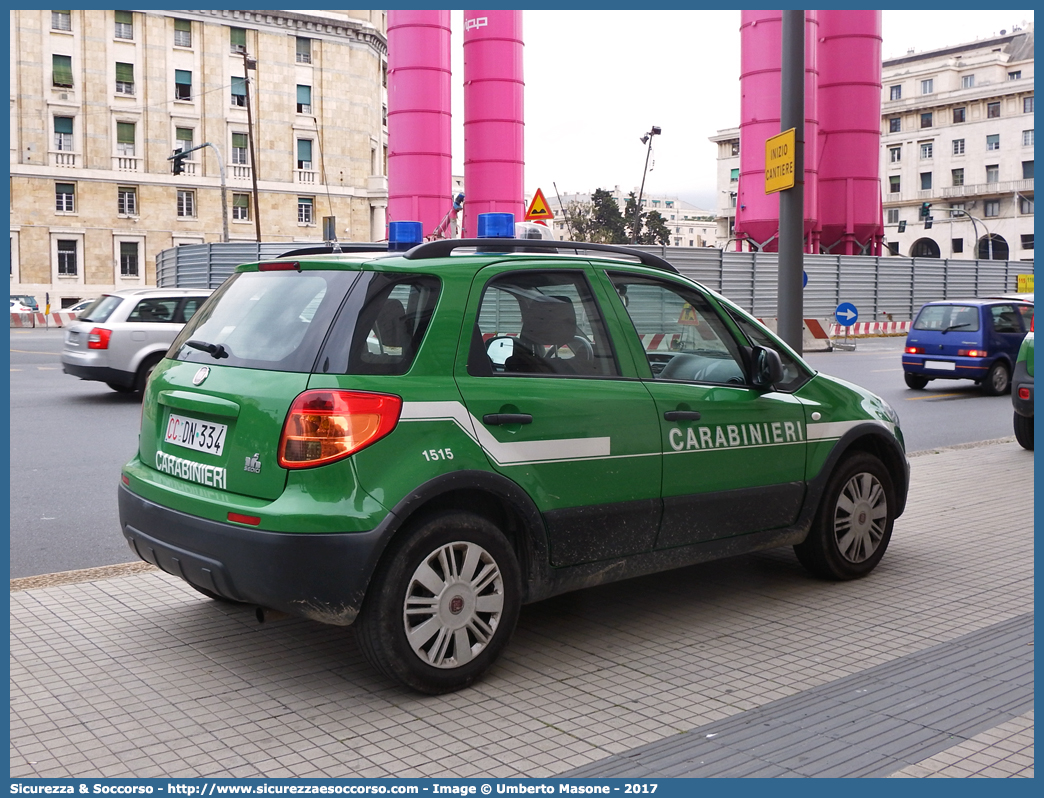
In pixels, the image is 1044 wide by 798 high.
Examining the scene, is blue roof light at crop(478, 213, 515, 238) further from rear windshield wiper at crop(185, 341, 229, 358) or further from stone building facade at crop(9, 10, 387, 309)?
stone building facade at crop(9, 10, 387, 309)

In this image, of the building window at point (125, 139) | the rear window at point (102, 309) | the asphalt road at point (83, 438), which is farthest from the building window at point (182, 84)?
the rear window at point (102, 309)

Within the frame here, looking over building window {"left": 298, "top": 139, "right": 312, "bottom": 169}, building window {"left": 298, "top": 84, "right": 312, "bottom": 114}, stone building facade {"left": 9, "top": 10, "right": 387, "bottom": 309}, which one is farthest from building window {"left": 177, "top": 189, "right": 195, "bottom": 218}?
building window {"left": 298, "top": 84, "right": 312, "bottom": 114}

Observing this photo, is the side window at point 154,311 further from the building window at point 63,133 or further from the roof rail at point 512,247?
the building window at point 63,133

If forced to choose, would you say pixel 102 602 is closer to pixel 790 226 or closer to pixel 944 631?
pixel 944 631

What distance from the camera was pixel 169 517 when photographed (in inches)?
173

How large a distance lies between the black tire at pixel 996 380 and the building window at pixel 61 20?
2252 inches

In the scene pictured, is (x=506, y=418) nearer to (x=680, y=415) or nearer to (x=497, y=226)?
(x=680, y=415)

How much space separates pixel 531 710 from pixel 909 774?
4.39 feet

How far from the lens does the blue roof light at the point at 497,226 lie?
5.39 m

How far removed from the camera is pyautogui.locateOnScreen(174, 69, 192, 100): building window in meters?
63.5

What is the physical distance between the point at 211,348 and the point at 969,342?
16.4 m

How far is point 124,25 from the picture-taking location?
6250 centimetres

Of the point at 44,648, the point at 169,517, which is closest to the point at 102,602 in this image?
the point at 44,648

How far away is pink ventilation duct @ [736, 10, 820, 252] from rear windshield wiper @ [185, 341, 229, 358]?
31251 mm
